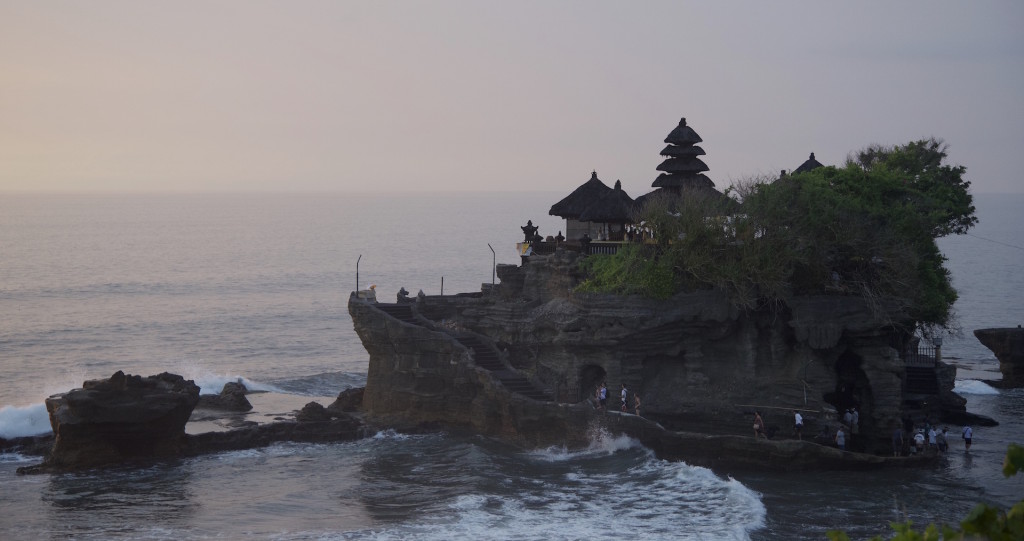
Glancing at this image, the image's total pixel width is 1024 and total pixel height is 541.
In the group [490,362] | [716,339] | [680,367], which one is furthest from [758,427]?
[490,362]

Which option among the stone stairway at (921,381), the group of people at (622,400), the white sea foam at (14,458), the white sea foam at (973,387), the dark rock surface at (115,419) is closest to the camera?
the dark rock surface at (115,419)

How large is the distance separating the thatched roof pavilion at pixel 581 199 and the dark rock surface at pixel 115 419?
15634 millimetres

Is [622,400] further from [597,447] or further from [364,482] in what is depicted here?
[364,482]

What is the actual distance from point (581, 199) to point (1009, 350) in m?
23.4

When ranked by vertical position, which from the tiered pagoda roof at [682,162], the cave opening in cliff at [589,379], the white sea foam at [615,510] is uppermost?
the tiered pagoda roof at [682,162]

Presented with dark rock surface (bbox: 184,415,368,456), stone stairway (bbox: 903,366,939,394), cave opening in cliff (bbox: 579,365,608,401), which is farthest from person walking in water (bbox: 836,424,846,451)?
dark rock surface (bbox: 184,415,368,456)

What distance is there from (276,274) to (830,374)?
3081 inches

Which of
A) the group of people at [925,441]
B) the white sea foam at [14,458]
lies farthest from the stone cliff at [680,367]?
the white sea foam at [14,458]

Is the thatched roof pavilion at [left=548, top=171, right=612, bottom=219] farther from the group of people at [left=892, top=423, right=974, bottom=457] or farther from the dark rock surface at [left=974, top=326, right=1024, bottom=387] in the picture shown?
the dark rock surface at [left=974, top=326, right=1024, bottom=387]

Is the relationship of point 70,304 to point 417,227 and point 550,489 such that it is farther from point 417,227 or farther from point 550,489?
point 417,227

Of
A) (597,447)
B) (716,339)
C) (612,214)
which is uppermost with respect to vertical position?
(612,214)

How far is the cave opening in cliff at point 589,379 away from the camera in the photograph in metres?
39.1

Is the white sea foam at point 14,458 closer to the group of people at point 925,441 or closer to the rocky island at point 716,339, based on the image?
the rocky island at point 716,339

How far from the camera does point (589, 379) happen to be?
39.4m
